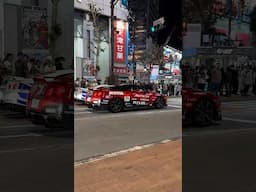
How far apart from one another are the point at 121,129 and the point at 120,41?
18.0 inches

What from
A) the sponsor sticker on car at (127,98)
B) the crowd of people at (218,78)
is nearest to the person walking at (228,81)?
the crowd of people at (218,78)

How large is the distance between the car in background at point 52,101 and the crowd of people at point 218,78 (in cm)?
56

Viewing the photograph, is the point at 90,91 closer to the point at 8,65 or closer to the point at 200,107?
the point at 8,65

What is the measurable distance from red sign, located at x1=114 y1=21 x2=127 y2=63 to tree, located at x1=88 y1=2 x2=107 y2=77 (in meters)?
0.05

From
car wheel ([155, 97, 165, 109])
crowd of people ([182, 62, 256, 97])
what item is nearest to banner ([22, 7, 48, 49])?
car wheel ([155, 97, 165, 109])

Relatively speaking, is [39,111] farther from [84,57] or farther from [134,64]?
[134,64]

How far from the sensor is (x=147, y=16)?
7.02 ft

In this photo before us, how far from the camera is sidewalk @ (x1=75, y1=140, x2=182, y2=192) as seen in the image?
276cm

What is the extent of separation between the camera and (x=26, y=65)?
210 cm

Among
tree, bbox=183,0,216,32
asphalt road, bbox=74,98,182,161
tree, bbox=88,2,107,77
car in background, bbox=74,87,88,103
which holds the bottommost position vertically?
asphalt road, bbox=74,98,182,161

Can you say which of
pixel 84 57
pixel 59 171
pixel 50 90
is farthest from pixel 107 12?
pixel 59 171

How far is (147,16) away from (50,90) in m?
0.54

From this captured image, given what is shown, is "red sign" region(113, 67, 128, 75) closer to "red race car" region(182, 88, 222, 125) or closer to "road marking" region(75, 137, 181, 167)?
"red race car" region(182, 88, 222, 125)

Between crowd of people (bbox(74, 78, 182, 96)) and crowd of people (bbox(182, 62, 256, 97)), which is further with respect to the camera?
crowd of people (bbox(182, 62, 256, 97))
